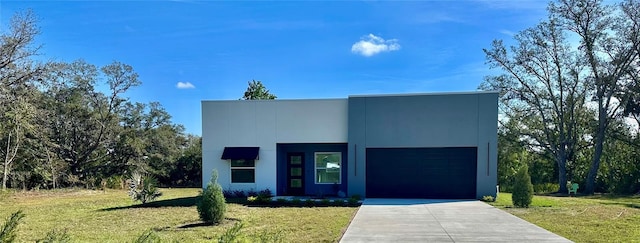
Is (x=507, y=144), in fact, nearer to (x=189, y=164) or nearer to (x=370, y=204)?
(x=370, y=204)

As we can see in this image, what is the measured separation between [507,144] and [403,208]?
2056 centimetres

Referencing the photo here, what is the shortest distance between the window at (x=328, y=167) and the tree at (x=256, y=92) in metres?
21.3

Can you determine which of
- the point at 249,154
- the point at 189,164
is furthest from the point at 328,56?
the point at 189,164

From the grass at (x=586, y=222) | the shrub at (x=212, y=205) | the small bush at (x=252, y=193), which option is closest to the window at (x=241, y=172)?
the small bush at (x=252, y=193)

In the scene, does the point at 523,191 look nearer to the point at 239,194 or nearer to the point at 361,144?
the point at 361,144

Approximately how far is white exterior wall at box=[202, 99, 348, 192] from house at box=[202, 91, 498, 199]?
0.13ft

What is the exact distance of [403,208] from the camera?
12.5m

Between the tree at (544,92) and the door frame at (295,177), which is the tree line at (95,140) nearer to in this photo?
the door frame at (295,177)

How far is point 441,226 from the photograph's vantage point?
8.94 m

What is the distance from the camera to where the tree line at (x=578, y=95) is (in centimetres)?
2442

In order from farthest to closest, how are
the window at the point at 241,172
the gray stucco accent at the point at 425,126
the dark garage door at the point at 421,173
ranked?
the window at the point at 241,172, the dark garage door at the point at 421,173, the gray stucco accent at the point at 425,126

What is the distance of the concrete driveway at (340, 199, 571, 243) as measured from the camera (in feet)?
24.6

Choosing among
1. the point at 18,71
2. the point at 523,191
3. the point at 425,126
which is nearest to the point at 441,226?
the point at 523,191

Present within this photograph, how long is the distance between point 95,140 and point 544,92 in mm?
31430
